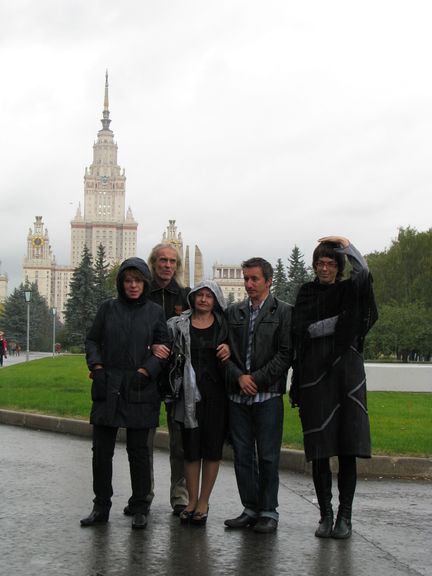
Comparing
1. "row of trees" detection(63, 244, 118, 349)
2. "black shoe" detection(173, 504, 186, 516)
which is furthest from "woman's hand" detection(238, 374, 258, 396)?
"row of trees" detection(63, 244, 118, 349)

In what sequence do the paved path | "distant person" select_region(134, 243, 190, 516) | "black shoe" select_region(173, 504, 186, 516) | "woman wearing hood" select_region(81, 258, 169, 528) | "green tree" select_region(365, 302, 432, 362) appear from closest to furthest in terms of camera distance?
the paved path
"woman wearing hood" select_region(81, 258, 169, 528)
"black shoe" select_region(173, 504, 186, 516)
"distant person" select_region(134, 243, 190, 516)
"green tree" select_region(365, 302, 432, 362)

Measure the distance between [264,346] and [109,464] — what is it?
1367mm

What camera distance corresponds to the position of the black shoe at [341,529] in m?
5.46

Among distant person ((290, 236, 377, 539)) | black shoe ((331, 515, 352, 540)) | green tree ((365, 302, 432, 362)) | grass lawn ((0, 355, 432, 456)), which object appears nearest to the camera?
black shoe ((331, 515, 352, 540))

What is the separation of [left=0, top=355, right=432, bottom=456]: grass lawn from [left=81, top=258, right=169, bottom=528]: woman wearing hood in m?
3.39

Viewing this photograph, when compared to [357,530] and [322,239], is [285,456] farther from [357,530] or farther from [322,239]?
[322,239]

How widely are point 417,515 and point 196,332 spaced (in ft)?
7.13

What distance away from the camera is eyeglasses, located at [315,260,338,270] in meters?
5.70

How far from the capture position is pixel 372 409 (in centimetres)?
1321

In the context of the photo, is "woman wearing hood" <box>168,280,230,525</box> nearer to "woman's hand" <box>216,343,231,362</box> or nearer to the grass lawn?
"woman's hand" <box>216,343,231,362</box>

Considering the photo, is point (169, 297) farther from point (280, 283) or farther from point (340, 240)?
point (280, 283)

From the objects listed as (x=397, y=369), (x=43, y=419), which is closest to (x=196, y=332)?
(x=43, y=419)

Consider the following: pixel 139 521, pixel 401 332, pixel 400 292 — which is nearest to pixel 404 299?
pixel 400 292

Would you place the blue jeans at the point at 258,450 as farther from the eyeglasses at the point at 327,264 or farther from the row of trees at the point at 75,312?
the row of trees at the point at 75,312
